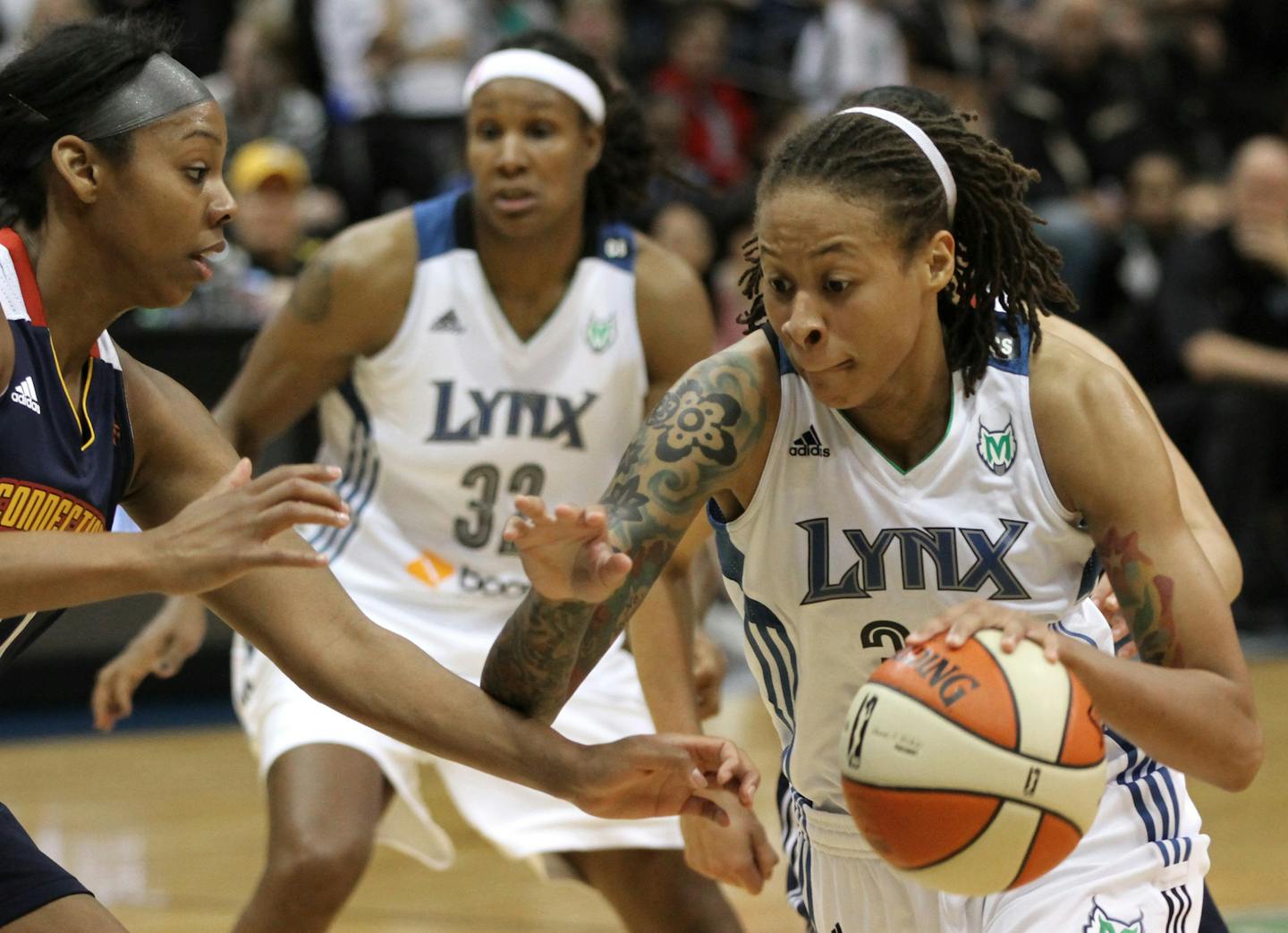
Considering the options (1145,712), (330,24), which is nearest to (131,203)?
(1145,712)

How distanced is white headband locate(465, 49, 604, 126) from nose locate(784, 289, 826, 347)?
6.88ft

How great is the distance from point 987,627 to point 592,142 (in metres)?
2.59

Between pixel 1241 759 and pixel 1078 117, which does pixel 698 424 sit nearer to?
pixel 1241 759

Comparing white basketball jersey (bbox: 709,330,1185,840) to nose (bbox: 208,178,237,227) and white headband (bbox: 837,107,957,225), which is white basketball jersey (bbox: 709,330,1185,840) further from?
nose (bbox: 208,178,237,227)

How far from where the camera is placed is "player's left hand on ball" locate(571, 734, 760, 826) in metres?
3.17

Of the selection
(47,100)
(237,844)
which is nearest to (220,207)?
(47,100)

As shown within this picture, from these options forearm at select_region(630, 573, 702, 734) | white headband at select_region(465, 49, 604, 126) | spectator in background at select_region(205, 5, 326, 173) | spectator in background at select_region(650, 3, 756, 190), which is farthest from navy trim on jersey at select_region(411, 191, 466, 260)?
spectator in background at select_region(650, 3, 756, 190)

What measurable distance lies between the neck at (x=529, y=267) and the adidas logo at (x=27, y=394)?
6.52 ft

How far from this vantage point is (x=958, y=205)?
3240mm

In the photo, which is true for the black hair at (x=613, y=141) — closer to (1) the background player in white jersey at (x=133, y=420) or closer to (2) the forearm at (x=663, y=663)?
(2) the forearm at (x=663, y=663)

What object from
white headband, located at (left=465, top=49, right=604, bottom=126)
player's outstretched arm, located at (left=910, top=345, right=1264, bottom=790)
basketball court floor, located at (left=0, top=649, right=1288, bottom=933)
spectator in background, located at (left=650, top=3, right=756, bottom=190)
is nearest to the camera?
player's outstretched arm, located at (left=910, top=345, right=1264, bottom=790)

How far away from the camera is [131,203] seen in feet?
10.0

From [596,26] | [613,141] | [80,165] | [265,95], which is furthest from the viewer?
[596,26]

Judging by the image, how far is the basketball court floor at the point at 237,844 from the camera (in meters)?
5.68
